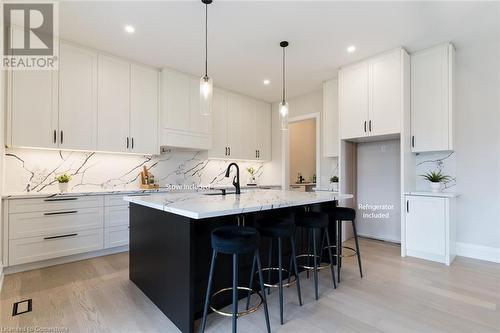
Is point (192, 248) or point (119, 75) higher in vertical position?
point (119, 75)

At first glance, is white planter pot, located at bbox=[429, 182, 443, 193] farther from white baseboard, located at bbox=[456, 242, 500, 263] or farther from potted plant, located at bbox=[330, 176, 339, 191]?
potted plant, located at bbox=[330, 176, 339, 191]

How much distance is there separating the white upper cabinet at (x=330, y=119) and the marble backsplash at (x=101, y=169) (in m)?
2.23

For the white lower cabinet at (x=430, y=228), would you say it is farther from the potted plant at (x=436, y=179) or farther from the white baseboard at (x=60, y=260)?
the white baseboard at (x=60, y=260)

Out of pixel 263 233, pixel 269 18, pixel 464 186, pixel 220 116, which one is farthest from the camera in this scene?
pixel 220 116

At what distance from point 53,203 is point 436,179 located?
495 centimetres

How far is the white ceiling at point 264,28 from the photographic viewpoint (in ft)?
8.43

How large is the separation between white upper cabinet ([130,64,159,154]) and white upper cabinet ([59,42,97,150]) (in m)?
0.51

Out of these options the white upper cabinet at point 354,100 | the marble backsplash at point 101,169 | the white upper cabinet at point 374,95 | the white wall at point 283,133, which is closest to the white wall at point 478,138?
the white upper cabinet at point 374,95

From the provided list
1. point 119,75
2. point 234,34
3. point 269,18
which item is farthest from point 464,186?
point 119,75

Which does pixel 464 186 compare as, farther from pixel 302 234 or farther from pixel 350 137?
pixel 302 234

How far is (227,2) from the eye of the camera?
8.20ft

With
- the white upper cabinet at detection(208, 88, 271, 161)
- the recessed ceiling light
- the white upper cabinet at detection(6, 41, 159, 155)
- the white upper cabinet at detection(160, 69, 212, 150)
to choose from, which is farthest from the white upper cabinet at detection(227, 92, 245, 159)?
the recessed ceiling light

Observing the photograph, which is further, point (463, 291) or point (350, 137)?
point (350, 137)

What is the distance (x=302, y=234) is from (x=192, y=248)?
1500 mm
